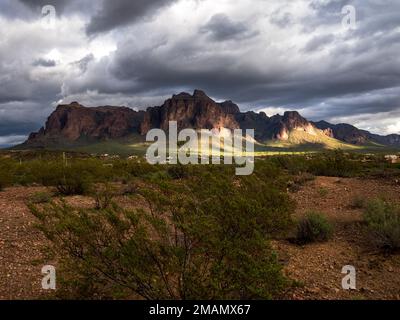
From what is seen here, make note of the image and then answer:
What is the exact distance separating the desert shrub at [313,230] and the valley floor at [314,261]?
29 centimetres

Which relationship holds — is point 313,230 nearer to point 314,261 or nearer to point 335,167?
point 314,261

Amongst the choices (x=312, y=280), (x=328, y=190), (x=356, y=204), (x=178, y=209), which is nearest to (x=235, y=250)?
(x=178, y=209)

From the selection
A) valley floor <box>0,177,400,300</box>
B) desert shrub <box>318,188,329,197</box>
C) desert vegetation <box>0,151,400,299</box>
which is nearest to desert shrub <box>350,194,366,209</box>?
valley floor <box>0,177,400,300</box>

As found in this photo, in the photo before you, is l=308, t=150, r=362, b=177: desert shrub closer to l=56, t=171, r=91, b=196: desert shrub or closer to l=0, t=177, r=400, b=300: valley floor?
l=0, t=177, r=400, b=300: valley floor

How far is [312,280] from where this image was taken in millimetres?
8180

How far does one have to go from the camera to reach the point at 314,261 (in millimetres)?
9359

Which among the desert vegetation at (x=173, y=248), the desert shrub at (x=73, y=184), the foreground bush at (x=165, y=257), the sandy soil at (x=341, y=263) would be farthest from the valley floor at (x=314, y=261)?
the desert shrub at (x=73, y=184)

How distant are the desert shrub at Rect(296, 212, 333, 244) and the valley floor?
29 centimetres

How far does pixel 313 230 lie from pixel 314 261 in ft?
5.39

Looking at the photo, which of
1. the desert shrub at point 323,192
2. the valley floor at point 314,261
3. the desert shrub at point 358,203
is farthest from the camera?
the desert shrub at point 323,192

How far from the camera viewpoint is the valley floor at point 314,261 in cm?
755

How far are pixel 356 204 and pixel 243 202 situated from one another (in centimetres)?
857

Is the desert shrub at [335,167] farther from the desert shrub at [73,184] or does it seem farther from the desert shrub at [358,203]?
the desert shrub at [73,184]
